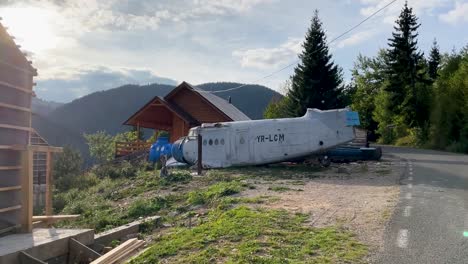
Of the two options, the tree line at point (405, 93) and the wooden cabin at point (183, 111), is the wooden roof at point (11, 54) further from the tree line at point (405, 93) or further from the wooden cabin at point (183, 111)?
the tree line at point (405, 93)

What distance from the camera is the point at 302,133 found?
2103cm

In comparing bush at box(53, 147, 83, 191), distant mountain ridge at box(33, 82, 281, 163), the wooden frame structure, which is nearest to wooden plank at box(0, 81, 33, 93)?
the wooden frame structure

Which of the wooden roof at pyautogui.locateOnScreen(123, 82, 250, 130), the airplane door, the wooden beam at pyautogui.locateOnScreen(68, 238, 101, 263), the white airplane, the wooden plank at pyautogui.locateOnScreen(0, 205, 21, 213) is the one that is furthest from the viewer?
the wooden roof at pyautogui.locateOnScreen(123, 82, 250, 130)

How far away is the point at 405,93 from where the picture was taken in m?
48.4

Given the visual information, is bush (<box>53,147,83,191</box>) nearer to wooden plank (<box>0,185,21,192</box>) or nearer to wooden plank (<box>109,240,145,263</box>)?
wooden plank (<box>0,185,21,192</box>)

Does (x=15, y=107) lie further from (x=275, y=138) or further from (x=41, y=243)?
(x=275, y=138)

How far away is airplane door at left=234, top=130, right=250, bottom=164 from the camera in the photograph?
21.8 m

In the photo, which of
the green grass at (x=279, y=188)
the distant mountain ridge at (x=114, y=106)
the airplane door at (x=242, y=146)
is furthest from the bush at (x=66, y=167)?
the distant mountain ridge at (x=114, y=106)

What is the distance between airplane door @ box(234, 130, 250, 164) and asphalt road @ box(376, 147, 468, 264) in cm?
Answer: 903

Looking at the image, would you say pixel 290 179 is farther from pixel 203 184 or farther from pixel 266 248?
pixel 266 248

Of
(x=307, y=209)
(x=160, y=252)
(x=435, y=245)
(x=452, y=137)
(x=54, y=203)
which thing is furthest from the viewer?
(x=452, y=137)

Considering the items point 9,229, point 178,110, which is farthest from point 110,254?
point 178,110

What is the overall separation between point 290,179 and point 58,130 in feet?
212

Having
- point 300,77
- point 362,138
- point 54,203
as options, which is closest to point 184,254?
point 54,203
